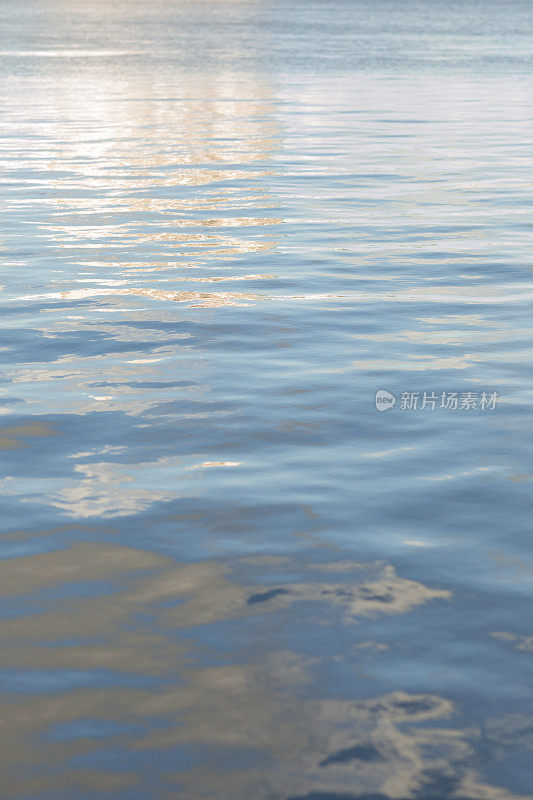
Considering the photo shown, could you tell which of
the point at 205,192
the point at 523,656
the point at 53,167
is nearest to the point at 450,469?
the point at 523,656

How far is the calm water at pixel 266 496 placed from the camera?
434 cm

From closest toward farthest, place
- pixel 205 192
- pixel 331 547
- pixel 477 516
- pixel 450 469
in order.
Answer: pixel 331 547 → pixel 477 516 → pixel 450 469 → pixel 205 192

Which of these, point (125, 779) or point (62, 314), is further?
point (62, 314)

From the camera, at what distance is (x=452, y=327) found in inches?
423

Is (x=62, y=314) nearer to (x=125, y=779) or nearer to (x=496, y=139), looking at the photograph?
(x=125, y=779)

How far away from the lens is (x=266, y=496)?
672 cm

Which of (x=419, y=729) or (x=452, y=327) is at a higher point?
(x=452, y=327)

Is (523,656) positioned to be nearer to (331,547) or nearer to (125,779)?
(331,547)

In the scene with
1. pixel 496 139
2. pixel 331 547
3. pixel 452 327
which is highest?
pixel 496 139

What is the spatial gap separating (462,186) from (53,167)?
30.3ft

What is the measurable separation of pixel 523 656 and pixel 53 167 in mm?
20361

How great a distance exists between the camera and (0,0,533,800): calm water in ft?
14.3

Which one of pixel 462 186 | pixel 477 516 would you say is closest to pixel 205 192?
pixel 462 186

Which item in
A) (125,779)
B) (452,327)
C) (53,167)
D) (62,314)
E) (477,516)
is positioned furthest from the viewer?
(53,167)
